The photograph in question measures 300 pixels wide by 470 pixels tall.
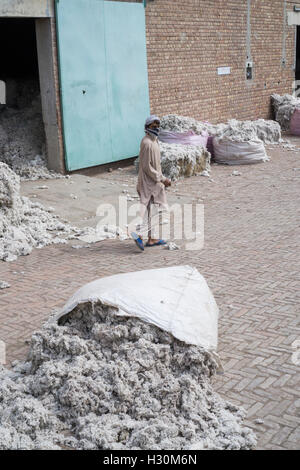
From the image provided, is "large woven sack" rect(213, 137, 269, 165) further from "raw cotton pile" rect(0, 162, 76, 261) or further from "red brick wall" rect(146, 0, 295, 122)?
"raw cotton pile" rect(0, 162, 76, 261)

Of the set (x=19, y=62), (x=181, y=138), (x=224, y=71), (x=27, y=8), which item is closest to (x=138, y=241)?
(x=27, y=8)

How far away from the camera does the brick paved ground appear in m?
4.18

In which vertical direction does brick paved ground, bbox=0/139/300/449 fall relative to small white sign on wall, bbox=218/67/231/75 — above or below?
below

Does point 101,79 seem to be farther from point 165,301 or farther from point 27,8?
point 165,301

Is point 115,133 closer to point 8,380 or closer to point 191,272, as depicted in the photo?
point 191,272

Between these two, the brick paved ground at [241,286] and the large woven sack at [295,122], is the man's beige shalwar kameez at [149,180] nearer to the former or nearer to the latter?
the brick paved ground at [241,286]

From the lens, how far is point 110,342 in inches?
167

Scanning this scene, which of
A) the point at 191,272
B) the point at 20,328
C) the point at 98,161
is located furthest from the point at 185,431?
the point at 98,161

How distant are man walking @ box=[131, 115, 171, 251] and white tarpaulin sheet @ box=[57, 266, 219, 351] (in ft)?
9.97

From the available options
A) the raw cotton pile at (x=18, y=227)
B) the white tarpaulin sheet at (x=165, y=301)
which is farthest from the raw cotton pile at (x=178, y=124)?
the white tarpaulin sheet at (x=165, y=301)

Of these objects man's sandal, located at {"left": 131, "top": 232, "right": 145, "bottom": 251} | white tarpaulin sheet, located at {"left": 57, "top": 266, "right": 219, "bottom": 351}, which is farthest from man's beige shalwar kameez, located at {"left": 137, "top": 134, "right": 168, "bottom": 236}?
white tarpaulin sheet, located at {"left": 57, "top": 266, "right": 219, "bottom": 351}

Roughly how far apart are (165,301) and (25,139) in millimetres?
8980

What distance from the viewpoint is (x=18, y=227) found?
829cm

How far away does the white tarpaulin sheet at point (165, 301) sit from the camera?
424cm
